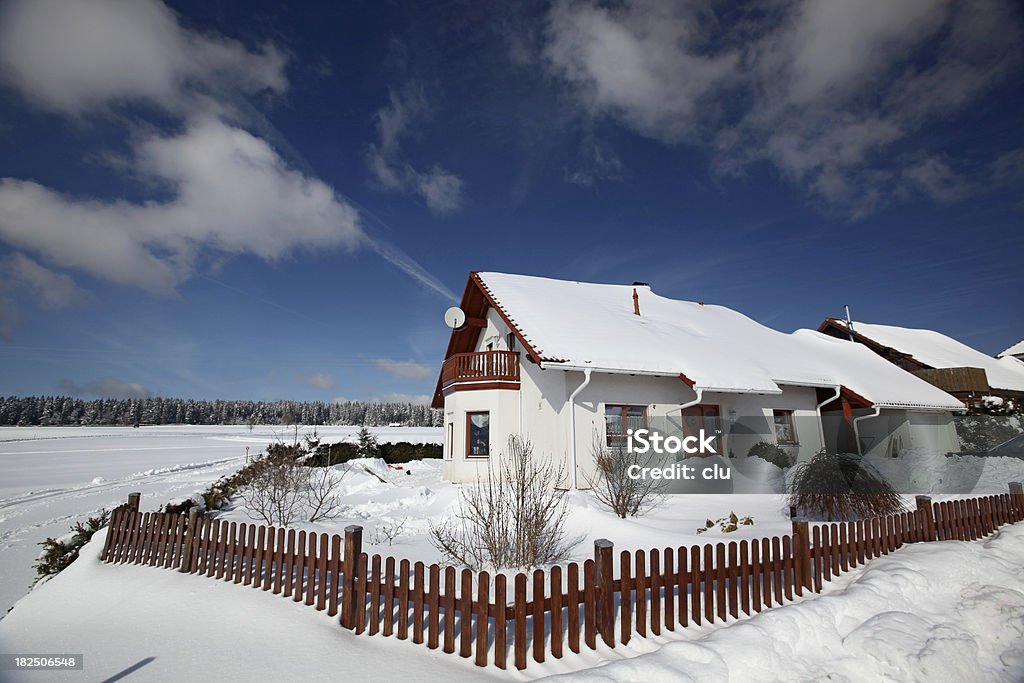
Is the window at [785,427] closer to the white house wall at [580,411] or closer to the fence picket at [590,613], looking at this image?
the white house wall at [580,411]

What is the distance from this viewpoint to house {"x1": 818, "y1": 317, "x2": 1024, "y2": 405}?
2734 cm

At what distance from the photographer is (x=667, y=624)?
4711 mm

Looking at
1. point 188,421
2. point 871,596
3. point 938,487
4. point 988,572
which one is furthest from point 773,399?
point 188,421

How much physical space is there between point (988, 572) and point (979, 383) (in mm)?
27960

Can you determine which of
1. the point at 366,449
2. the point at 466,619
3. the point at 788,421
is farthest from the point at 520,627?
the point at 366,449

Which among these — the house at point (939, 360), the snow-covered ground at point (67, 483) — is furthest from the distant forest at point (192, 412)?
the house at point (939, 360)

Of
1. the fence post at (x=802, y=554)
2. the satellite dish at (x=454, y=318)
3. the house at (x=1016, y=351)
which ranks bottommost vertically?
the fence post at (x=802, y=554)

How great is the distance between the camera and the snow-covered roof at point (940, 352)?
32.6 metres

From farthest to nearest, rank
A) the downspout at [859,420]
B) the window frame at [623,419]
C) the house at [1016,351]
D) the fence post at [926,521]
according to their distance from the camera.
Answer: the house at [1016,351] < the downspout at [859,420] < the window frame at [623,419] < the fence post at [926,521]

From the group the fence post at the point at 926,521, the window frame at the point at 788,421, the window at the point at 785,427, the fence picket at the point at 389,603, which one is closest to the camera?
the fence picket at the point at 389,603

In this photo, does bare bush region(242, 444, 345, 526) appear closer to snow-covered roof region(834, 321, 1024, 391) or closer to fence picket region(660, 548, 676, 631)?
fence picket region(660, 548, 676, 631)

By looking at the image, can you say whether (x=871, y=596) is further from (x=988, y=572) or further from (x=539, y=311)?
(x=539, y=311)

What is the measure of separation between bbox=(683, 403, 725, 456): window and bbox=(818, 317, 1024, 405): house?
1991 centimetres

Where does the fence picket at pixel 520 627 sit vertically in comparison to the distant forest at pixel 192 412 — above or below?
below
